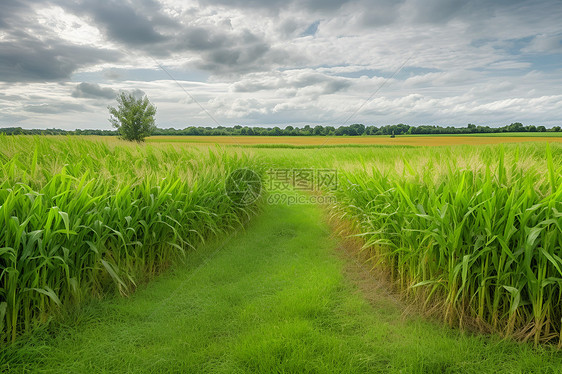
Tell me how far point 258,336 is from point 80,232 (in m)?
1.82

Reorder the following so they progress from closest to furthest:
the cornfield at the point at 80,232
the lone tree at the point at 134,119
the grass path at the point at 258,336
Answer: the grass path at the point at 258,336
the cornfield at the point at 80,232
the lone tree at the point at 134,119

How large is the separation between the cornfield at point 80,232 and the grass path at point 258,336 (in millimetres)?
243

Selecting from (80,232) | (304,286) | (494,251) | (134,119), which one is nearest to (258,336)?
(304,286)

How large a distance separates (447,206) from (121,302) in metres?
3.20

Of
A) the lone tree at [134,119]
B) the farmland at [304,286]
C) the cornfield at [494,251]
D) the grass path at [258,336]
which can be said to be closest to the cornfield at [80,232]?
the farmland at [304,286]

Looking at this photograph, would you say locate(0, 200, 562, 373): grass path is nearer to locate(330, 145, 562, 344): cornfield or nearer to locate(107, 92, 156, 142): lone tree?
locate(330, 145, 562, 344): cornfield

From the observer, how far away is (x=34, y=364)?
7.27 ft

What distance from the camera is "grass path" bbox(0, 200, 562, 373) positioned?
7.35 ft

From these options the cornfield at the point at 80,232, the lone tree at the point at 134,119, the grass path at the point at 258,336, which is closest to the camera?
the grass path at the point at 258,336

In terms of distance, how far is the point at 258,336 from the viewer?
254 centimetres

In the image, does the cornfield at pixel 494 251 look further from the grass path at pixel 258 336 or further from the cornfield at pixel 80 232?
the cornfield at pixel 80 232

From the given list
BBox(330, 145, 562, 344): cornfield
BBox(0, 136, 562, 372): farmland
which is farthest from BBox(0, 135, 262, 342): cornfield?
BBox(330, 145, 562, 344): cornfield

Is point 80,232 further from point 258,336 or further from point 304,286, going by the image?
point 304,286

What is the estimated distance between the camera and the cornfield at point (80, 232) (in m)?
2.36
